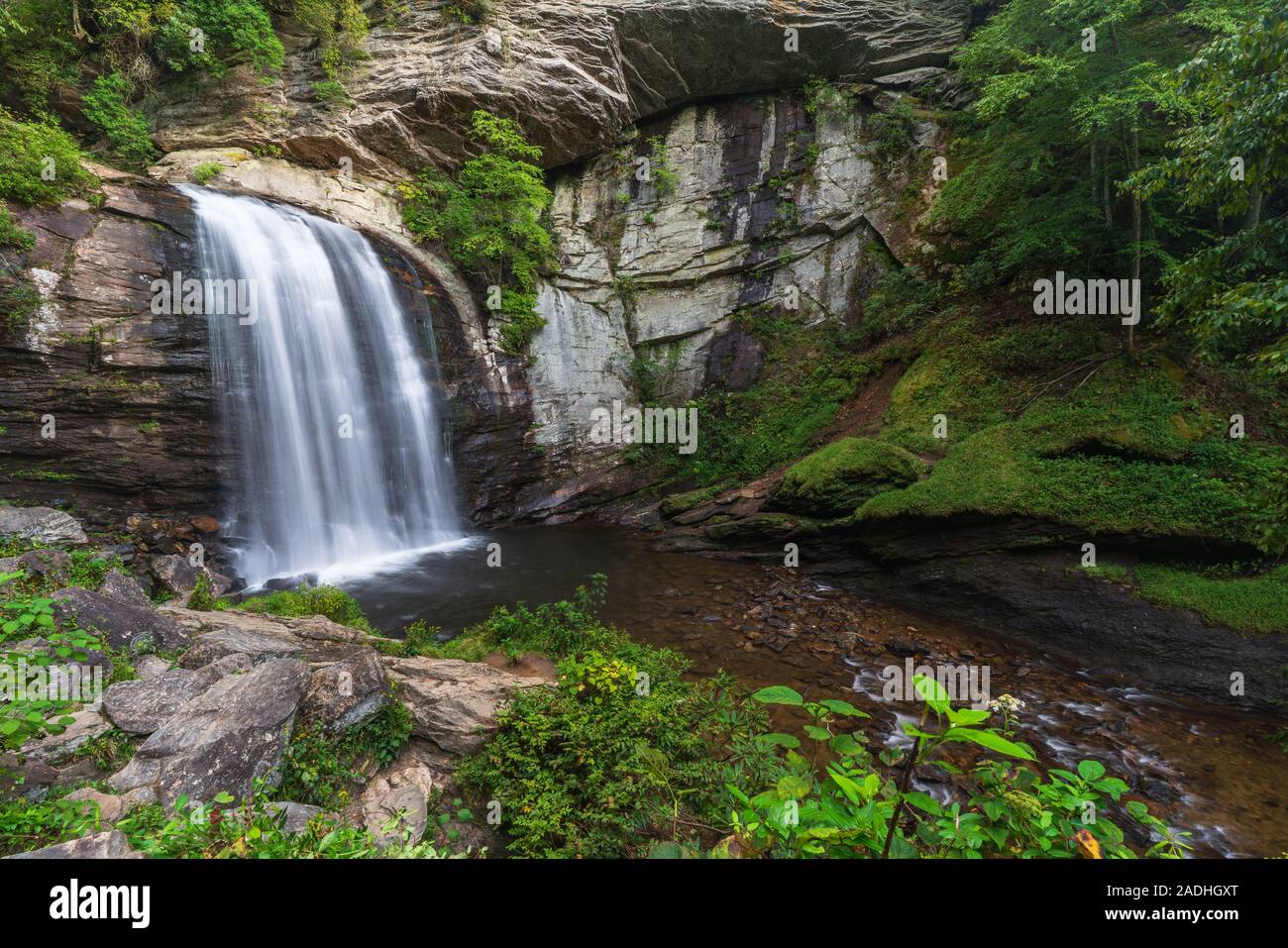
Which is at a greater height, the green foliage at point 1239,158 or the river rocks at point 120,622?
the green foliage at point 1239,158

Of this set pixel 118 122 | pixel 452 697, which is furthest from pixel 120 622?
pixel 118 122

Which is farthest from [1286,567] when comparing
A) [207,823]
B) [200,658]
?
[200,658]

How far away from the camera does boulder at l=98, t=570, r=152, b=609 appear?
5189 millimetres

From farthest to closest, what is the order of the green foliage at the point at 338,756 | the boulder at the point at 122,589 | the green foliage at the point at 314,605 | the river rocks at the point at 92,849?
1. the green foliage at the point at 314,605
2. the boulder at the point at 122,589
3. the green foliage at the point at 338,756
4. the river rocks at the point at 92,849

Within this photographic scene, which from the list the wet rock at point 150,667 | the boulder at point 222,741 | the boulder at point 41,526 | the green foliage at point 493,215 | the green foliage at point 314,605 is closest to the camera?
the boulder at point 222,741

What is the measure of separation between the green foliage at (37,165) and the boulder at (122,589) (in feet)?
21.4

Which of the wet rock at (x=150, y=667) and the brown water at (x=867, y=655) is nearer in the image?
the wet rock at (x=150, y=667)

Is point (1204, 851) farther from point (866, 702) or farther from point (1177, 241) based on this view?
point (1177, 241)

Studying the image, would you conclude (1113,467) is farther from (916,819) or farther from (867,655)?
(916,819)

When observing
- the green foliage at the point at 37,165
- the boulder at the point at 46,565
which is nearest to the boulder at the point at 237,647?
the boulder at the point at 46,565

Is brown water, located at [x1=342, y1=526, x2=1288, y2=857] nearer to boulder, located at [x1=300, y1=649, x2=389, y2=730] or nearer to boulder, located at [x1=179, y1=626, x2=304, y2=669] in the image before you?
boulder, located at [x1=179, y1=626, x2=304, y2=669]

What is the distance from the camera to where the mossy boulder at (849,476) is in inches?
372

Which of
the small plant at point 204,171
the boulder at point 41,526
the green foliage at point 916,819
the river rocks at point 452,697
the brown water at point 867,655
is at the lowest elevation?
the brown water at point 867,655

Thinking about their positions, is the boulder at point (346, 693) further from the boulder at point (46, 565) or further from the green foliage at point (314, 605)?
the boulder at point (46, 565)
